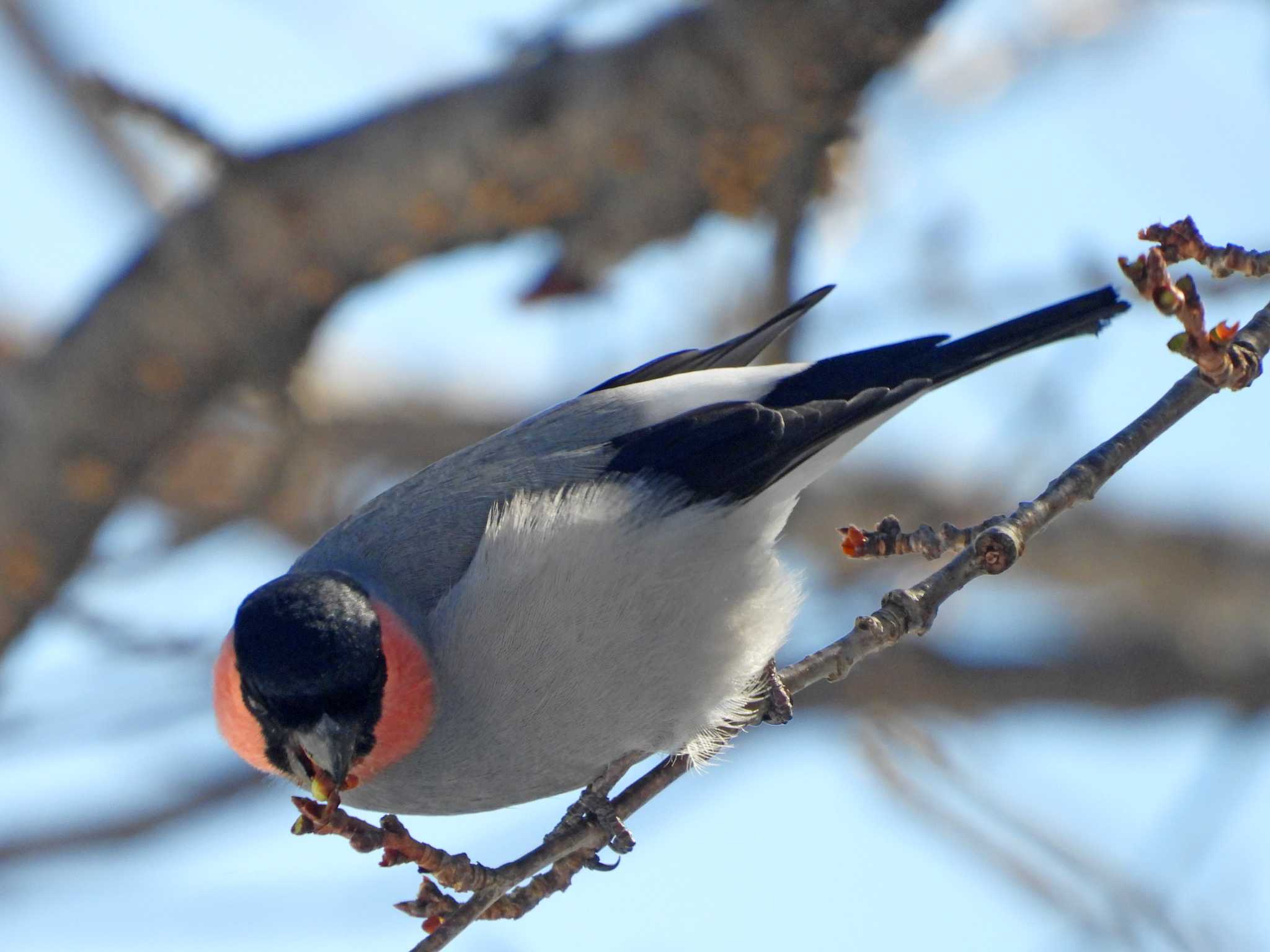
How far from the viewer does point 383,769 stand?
392 cm

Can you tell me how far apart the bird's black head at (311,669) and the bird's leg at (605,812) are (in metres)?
0.58

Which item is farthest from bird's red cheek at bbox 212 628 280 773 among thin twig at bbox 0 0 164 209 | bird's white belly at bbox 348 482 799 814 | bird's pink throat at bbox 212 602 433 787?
thin twig at bbox 0 0 164 209

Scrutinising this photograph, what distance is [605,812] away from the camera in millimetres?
3559

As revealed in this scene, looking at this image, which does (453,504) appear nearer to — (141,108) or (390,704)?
(390,704)

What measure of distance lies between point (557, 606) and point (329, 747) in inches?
26.6

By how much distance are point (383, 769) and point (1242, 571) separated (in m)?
6.41

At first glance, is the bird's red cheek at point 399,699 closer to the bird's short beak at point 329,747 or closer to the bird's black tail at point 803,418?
the bird's short beak at point 329,747

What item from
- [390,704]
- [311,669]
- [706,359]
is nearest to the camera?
[311,669]

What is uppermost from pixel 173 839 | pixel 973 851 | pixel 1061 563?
pixel 173 839

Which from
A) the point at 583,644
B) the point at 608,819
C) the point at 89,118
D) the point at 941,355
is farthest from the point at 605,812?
the point at 89,118

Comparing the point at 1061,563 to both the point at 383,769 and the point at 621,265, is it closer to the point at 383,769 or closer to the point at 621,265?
the point at 621,265

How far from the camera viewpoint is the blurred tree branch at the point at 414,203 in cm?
523

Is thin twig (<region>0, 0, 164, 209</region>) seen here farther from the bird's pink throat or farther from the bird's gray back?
the bird's pink throat

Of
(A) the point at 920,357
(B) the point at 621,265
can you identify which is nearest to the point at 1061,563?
(B) the point at 621,265
